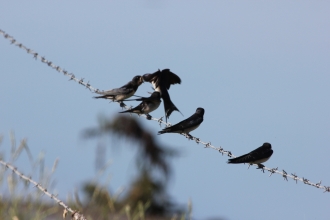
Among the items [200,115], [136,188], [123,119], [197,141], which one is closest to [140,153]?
[123,119]

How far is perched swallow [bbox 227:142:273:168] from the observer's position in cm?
655

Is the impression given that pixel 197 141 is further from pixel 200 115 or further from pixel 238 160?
pixel 200 115

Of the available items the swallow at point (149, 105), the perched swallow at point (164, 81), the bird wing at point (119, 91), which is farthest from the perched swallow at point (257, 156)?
the bird wing at point (119, 91)

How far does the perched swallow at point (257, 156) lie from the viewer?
6.55 m

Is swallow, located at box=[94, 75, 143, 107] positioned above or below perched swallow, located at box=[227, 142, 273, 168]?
above

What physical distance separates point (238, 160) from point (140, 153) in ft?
36.7

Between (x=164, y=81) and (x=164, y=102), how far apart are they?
47 cm

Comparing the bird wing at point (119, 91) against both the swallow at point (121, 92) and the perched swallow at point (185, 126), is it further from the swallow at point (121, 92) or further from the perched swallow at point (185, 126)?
the perched swallow at point (185, 126)

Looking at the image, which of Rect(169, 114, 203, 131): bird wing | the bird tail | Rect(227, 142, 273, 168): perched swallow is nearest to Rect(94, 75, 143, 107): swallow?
the bird tail

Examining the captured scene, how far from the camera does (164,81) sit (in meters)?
7.92

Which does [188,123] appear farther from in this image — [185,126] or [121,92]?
[121,92]

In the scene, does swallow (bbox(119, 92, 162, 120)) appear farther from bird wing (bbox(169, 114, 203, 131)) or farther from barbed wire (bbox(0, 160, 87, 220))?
barbed wire (bbox(0, 160, 87, 220))

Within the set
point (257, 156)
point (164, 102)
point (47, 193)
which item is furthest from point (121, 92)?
point (47, 193)

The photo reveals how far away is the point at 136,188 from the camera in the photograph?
49.8 feet
